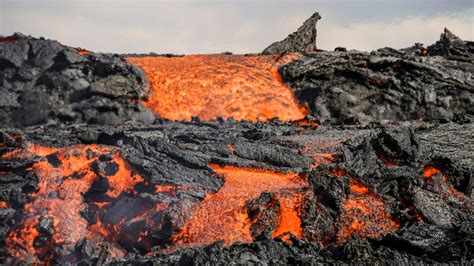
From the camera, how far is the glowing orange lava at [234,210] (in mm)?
8242

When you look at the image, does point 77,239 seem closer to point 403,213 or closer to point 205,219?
point 205,219

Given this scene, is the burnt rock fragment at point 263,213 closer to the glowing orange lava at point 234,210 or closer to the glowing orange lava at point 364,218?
the glowing orange lava at point 234,210

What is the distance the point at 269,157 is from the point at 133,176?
3211 millimetres

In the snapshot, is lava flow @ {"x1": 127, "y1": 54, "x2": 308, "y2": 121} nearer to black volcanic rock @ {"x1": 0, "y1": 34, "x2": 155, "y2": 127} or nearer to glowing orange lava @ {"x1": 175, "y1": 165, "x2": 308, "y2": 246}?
black volcanic rock @ {"x1": 0, "y1": 34, "x2": 155, "y2": 127}

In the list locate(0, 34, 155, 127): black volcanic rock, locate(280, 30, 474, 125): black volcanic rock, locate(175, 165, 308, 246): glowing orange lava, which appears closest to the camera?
locate(175, 165, 308, 246): glowing orange lava

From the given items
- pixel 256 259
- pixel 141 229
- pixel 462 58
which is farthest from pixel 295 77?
pixel 256 259

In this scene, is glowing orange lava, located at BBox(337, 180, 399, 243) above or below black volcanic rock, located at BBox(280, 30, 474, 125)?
below

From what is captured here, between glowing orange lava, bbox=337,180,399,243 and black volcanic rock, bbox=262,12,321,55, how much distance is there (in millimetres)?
12776

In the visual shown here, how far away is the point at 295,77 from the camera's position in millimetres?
17531

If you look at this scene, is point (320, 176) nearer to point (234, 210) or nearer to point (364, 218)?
point (364, 218)

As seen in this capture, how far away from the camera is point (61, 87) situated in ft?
50.0

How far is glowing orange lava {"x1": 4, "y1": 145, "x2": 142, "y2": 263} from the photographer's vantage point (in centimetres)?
869

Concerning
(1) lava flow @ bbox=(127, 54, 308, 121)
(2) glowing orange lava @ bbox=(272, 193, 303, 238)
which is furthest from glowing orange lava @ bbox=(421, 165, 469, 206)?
(1) lava flow @ bbox=(127, 54, 308, 121)

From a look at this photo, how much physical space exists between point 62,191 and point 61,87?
22.0 feet
